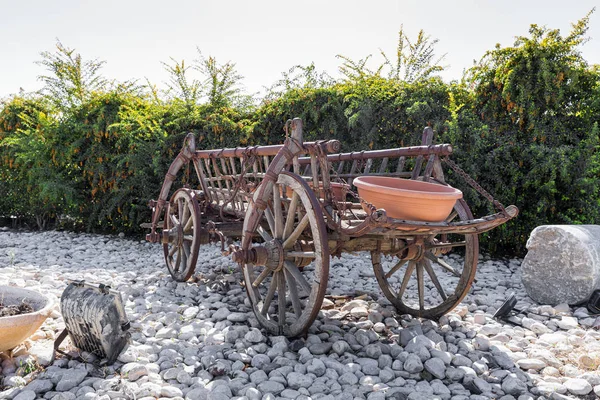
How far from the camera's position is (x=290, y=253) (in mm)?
3346

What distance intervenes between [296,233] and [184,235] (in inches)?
81.8

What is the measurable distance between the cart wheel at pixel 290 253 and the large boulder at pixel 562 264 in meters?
2.49

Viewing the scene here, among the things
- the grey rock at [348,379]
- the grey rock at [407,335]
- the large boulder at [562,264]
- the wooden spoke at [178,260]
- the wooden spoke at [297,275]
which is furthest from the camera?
the wooden spoke at [178,260]

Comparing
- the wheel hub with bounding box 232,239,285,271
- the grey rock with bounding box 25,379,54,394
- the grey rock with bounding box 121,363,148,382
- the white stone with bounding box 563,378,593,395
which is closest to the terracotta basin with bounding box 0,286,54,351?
the grey rock with bounding box 25,379,54,394

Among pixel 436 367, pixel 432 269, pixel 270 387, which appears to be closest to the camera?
pixel 270 387

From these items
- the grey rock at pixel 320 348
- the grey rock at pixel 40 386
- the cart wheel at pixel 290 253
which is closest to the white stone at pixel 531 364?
the grey rock at pixel 320 348

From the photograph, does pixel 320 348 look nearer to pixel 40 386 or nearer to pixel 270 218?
pixel 270 218

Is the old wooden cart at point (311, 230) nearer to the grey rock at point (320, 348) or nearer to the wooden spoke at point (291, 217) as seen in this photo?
the wooden spoke at point (291, 217)

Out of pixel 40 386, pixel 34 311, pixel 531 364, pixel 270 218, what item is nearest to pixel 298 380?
pixel 270 218

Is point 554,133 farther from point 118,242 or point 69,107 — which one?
point 69,107

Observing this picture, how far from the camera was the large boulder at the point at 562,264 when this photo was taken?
435 cm

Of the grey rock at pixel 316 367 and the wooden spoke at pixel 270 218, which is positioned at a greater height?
the wooden spoke at pixel 270 218

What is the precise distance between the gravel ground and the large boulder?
0.16 metres

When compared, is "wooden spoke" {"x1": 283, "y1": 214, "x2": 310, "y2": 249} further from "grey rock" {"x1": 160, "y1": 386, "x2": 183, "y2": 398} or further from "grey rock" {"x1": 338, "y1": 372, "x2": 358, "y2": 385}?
"grey rock" {"x1": 160, "y1": 386, "x2": 183, "y2": 398}
